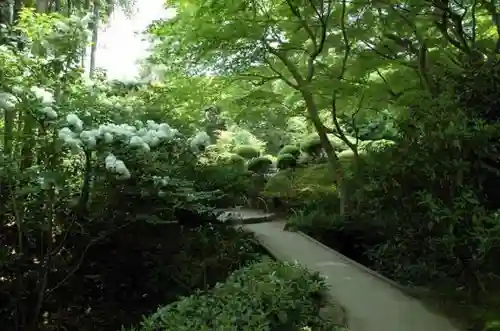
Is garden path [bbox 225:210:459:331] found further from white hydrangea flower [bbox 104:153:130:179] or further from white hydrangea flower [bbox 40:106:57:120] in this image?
white hydrangea flower [bbox 40:106:57:120]

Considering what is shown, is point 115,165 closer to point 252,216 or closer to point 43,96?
point 43,96

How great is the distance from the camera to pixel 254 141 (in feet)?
53.6

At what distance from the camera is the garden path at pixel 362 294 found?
380cm

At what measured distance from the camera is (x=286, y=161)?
12273 mm

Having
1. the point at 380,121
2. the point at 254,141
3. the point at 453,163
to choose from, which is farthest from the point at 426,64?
the point at 254,141

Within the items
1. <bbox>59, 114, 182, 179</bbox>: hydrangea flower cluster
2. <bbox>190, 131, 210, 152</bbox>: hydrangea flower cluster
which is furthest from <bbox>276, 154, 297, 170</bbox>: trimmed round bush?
<bbox>59, 114, 182, 179</bbox>: hydrangea flower cluster

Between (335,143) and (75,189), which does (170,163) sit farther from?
(335,143)

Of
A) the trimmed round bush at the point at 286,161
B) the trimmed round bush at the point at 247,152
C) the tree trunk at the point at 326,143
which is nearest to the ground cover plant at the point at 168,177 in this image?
the tree trunk at the point at 326,143

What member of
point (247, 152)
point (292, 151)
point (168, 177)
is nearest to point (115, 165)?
point (168, 177)

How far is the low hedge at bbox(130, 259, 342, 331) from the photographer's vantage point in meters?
2.81

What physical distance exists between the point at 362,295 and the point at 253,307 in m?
1.89

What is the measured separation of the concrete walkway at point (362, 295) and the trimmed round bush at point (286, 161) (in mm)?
5400

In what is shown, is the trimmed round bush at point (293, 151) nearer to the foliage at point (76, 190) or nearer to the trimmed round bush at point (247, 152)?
the trimmed round bush at point (247, 152)

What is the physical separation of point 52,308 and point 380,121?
20.5 ft
